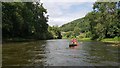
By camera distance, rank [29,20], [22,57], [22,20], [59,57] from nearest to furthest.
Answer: [22,57], [59,57], [22,20], [29,20]

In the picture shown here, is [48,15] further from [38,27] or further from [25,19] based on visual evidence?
[25,19]

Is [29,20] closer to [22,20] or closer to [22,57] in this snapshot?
[22,20]

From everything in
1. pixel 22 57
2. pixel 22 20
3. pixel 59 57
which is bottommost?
pixel 59 57

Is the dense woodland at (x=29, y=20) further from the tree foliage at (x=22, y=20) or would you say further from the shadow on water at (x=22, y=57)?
the shadow on water at (x=22, y=57)

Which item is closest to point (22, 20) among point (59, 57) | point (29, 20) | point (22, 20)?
Result: point (22, 20)

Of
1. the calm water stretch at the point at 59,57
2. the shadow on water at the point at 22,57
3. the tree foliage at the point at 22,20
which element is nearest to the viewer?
the shadow on water at the point at 22,57

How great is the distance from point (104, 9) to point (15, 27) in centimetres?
3255

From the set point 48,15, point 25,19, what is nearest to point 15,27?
point 25,19

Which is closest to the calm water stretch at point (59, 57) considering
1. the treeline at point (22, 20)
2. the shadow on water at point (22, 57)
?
the shadow on water at point (22, 57)

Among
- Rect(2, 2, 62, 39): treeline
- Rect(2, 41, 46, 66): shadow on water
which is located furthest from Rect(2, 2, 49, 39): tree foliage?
Rect(2, 41, 46, 66): shadow on water

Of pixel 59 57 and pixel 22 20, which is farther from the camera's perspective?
pixel 22 20

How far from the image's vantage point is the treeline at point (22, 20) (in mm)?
58938

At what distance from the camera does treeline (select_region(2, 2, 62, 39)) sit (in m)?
58.9

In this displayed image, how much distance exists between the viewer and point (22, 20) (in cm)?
6662
